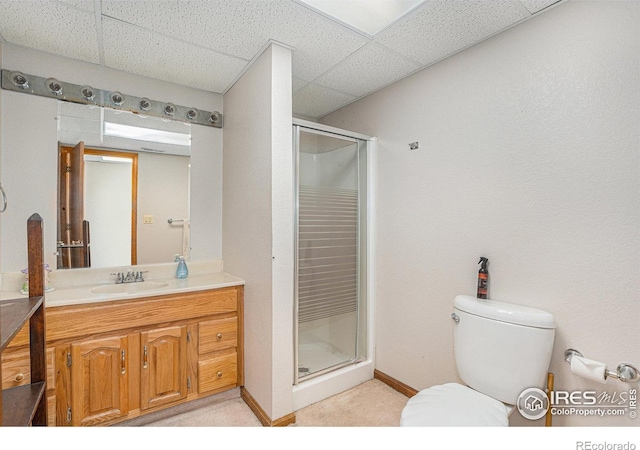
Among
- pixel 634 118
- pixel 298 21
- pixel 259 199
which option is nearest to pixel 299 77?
pixel 298 21

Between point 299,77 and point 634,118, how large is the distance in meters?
1.86

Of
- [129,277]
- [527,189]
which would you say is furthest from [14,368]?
[527,189]

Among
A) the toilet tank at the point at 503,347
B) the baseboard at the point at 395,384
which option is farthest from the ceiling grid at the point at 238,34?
the baseboard at the point at 395,384

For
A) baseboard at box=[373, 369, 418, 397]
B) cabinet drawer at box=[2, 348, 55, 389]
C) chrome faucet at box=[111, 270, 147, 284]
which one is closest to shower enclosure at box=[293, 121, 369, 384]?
baseboard at box=[373, 369, 418, 397]

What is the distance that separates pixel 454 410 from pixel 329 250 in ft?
4.17

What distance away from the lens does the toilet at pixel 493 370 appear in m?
1.29

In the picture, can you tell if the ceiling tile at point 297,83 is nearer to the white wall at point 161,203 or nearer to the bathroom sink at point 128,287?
the white wall at point 161,203

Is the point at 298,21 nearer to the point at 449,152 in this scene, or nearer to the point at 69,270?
the point at 449,152

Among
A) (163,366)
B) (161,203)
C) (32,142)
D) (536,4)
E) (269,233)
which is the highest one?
(536,4)

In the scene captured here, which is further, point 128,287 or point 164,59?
point 128,287

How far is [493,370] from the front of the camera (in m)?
1.46

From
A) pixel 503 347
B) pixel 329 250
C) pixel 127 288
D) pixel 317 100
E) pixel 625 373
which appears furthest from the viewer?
pixel 317 100

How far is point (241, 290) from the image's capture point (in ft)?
7.02

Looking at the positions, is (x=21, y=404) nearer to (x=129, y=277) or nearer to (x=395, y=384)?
(x=129, y=277)
